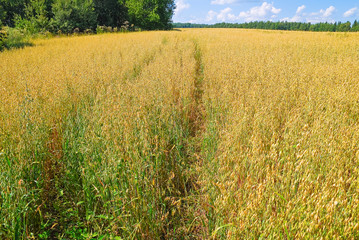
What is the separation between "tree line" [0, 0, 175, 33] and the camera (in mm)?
16469

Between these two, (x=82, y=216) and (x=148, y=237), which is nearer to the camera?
(x=148, y=237)

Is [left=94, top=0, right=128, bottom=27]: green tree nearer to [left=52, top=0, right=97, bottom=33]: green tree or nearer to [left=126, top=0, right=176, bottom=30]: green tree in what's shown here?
[left=126, top=0, right=176, bottom=30]: green tree

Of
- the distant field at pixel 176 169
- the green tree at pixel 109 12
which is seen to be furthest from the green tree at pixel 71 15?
the distant field at pixel 176 169

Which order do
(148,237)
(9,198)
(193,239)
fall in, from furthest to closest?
1. (193,239)
2. (148,237)
3. (9,198)

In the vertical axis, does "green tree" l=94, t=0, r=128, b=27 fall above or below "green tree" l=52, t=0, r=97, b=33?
above

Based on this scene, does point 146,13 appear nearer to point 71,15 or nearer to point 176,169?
point 71,15

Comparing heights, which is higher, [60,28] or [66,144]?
[60,28]

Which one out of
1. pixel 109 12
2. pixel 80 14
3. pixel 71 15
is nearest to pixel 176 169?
pixel 71 15

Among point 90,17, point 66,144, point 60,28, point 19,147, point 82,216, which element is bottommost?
point 82,216

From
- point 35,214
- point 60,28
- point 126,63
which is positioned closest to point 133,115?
point 35,214

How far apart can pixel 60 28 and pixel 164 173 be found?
20.7 meters

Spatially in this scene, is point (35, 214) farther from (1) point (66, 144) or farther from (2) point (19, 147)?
(1) point (66, 144)

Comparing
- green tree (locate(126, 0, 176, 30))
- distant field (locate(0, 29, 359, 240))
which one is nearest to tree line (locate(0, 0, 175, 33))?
green tree (locate(126, 0, 176, 30))

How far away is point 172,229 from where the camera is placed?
Result: 1771 mm
